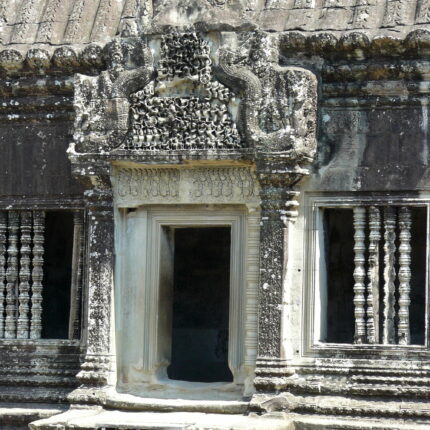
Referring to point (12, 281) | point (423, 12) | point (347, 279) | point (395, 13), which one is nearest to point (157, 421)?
point (12, 281)

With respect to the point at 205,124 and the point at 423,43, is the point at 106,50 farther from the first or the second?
the point at 423,43

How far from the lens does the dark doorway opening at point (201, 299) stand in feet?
57.5

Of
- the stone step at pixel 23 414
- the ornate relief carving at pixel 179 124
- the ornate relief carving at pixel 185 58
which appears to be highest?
the ornate relief carving at pixel 185 58

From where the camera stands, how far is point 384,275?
13.3 metres

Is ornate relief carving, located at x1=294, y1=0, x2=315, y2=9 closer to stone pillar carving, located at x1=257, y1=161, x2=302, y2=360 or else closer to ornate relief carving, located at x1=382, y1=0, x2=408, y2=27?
ornate relief carving, located at x1=382, y1=0, x2=408, y2=27

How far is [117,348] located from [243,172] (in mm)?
2213

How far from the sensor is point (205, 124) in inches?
526

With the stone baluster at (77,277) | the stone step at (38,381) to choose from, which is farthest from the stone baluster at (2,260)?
the stone baluster at (77,277)

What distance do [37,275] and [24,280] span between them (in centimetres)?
15

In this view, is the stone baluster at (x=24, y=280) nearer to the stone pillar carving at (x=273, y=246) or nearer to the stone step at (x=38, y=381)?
the stone step at (x=38, y=381)

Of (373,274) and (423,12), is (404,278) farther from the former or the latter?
(423,12)

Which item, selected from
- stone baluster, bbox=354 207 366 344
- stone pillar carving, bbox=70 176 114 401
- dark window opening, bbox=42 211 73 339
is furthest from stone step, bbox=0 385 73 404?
stone baluster, bbox=354 207 366 344

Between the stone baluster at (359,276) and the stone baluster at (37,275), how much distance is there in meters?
3.45

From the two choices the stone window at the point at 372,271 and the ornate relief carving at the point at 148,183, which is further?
the ornate relief carving at the point at 148,183
